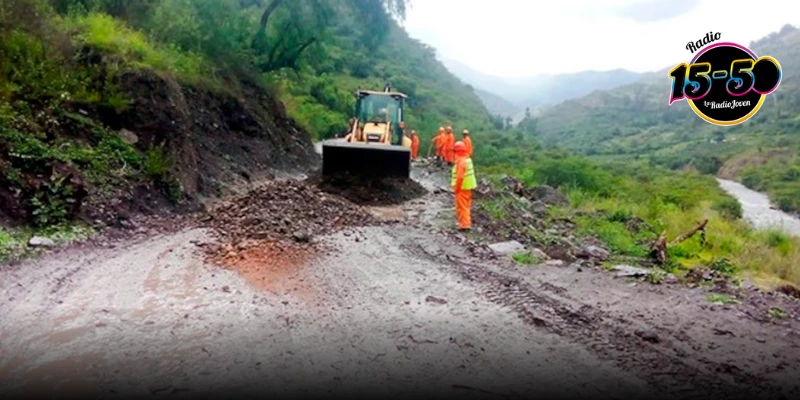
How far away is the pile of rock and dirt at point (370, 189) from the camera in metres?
13.2

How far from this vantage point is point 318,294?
6.22 meters

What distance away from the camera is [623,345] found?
5.13 metres

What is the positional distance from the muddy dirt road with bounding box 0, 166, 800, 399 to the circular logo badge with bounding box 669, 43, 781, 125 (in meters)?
1.88

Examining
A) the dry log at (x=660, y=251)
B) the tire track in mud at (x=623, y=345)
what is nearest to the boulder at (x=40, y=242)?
the tire track in mud at (x=623, y=345)

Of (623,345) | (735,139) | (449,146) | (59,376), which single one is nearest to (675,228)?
(623,345)

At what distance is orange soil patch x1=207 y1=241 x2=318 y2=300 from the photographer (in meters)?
6.39

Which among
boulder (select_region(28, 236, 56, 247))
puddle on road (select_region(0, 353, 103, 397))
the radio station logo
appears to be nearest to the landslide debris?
boulder (select_region(28, 236, 56, 247))

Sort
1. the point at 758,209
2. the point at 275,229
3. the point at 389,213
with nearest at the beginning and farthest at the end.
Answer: the point at 275,229
the point at 389,213
the point at 758,209

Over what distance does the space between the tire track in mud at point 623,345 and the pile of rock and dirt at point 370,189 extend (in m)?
6.12

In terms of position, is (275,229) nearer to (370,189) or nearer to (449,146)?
(370,189)

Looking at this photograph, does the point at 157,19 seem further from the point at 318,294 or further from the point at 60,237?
the point at 318,294

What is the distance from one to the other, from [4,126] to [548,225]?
8.61m

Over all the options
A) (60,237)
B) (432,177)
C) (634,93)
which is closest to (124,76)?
(60,237)

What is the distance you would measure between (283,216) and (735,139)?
33.3m
